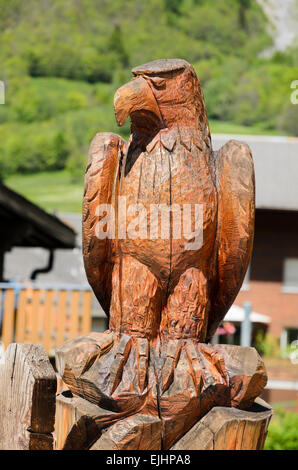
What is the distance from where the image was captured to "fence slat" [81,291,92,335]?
7598mm

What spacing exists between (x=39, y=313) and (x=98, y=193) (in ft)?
17.6

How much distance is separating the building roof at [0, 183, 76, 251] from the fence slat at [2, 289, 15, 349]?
100 centimetres

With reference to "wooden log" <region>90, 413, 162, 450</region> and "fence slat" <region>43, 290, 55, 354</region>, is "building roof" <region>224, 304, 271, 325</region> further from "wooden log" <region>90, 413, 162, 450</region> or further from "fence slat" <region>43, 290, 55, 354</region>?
"wooden log" <region>90, 413, 162, 450</region>

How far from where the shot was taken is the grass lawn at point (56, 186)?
144 feet

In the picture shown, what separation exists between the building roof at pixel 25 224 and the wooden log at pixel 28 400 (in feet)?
17.6

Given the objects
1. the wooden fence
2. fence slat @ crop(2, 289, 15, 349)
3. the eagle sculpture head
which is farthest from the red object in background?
the eagle sculpture head

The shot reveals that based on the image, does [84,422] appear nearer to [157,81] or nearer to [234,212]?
[234,212]

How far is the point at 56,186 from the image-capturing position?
46.1 meters

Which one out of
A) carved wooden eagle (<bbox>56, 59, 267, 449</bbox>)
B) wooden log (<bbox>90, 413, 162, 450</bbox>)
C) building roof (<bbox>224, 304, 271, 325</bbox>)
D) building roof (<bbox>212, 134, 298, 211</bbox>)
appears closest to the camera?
wooden log (<bbox>90, 413, 162, 450</bbox>)

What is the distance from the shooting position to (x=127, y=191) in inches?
94.3

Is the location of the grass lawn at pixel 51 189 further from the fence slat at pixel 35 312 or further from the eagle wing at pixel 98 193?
the eagle wing at pixel 98 193

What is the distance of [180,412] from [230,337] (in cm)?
1413

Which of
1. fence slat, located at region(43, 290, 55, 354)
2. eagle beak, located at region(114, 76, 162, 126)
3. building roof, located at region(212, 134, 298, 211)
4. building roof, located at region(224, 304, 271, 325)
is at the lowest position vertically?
building roof, located at region(224, 304, 271, 325)

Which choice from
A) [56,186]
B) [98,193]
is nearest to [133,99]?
[98,193]
